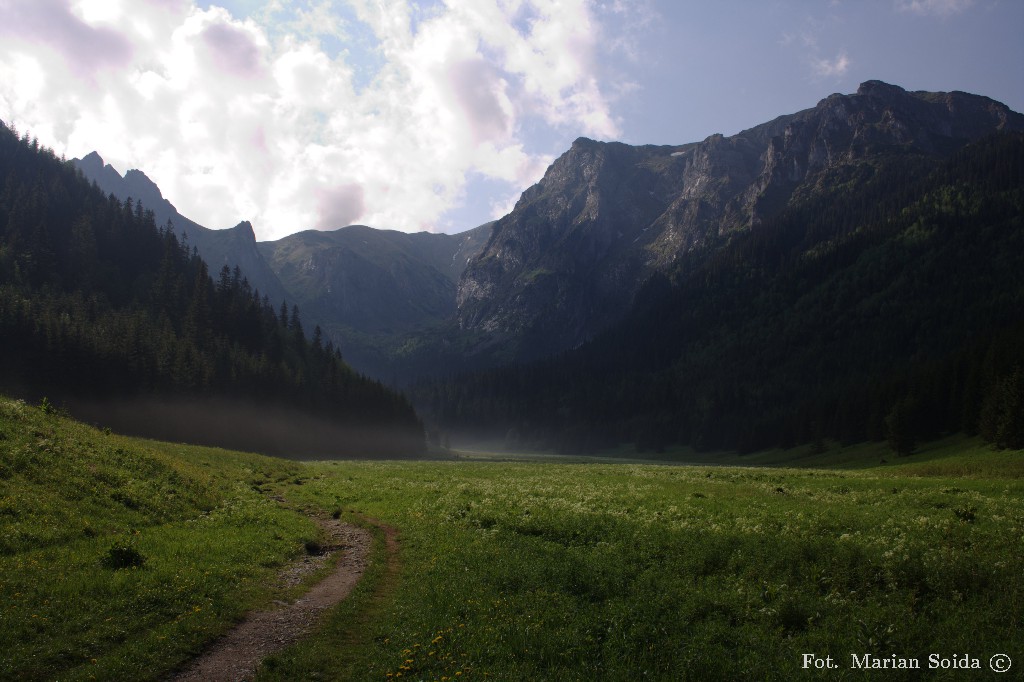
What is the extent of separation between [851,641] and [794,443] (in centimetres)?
15083

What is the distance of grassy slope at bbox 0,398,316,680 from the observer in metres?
12.3

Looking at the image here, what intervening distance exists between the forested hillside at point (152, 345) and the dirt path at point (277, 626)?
94.9 m

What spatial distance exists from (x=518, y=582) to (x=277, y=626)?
7771mm

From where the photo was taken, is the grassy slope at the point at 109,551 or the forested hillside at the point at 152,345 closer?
the grassy slope at the point at 109,551

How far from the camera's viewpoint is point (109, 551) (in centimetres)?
1734

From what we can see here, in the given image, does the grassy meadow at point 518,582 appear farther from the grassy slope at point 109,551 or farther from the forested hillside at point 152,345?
the forested hillside at point 152,345

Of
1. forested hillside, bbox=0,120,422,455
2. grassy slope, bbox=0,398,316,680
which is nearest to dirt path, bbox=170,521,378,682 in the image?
grassy slope, bbox=0,398,316,680

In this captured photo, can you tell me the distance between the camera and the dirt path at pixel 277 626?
12481mm

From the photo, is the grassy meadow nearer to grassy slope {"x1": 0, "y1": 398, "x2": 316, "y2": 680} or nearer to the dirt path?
grassy slope {"x1": 0, "y1": 398, "x2": 316, "y2": 680}

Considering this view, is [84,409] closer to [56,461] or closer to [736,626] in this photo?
[56,461]

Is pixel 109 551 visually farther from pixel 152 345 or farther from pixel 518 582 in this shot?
pixel 152 345

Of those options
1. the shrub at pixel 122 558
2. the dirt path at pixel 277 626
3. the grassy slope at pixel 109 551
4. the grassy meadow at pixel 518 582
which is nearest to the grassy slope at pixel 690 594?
the grassy meadow at pixel 518 582

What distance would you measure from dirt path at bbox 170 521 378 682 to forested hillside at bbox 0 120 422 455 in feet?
311

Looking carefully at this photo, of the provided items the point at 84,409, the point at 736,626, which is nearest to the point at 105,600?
the point at 736,626
